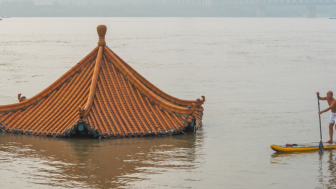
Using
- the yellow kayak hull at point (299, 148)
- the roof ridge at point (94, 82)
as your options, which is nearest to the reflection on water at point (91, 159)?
the roof ridge at point (94, 82)

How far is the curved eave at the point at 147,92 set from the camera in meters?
15.4

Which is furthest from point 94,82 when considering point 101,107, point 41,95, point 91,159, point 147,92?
point 91,159

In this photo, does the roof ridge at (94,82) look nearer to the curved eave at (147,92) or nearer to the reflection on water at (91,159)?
the curved eave at (147,92)

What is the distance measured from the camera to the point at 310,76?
36031mm

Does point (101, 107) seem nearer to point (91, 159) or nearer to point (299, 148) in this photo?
point (91, 159)

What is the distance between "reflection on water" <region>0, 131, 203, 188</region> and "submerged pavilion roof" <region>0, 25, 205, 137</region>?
0.29m

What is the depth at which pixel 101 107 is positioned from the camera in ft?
49.3

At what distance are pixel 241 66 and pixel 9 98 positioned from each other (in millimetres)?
22470

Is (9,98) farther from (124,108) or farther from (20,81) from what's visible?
(124,108)

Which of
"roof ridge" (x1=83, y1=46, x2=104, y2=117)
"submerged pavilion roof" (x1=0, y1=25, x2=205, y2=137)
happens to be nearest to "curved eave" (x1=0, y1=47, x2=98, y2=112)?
"submerged pavilion roof" (x1=0, y1=25, x2=205, y2=137)

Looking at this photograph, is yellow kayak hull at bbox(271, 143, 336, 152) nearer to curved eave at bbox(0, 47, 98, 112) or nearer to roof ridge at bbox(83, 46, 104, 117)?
roof ridge at bbox(83, 46, 104, 117)

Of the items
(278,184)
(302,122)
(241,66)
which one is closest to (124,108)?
(278,184)

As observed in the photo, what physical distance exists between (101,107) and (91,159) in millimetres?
2045

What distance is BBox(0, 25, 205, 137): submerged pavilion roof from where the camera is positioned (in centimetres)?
1488
